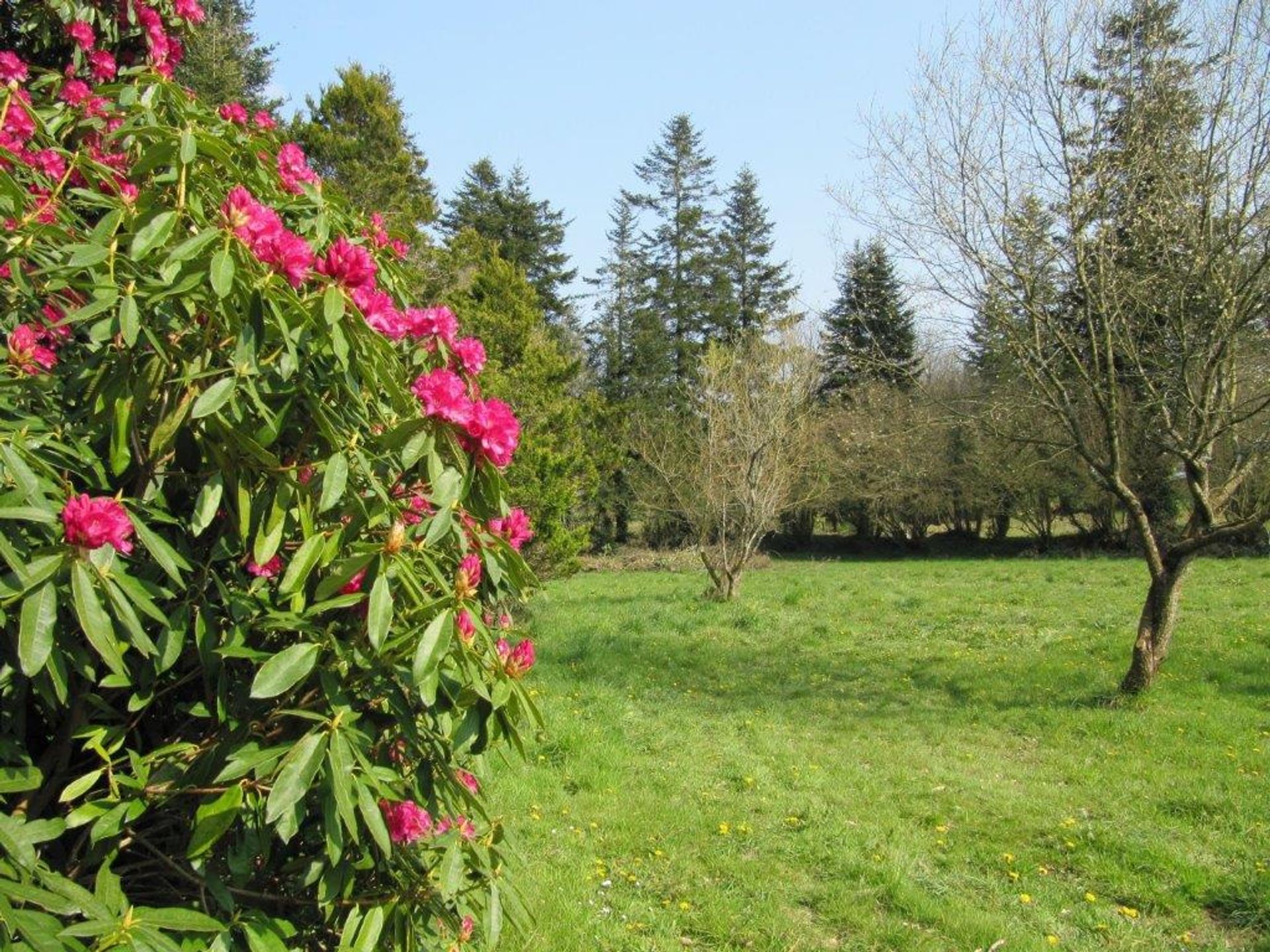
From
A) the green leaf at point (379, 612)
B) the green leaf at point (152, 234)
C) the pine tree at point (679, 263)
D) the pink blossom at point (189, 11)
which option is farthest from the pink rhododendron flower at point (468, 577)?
the pine tree at point (679, 263)

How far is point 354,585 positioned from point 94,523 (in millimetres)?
440

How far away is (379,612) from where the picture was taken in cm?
146

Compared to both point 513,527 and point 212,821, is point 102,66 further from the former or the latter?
point 212,821

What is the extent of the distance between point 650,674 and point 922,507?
21768 mm

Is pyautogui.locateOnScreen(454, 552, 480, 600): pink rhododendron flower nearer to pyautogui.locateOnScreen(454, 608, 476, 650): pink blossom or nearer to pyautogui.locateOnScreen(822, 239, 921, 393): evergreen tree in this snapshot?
pyautogui.locateOnScreen(454, 608, 476, 650): pink blossom

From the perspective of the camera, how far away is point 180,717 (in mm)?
1758

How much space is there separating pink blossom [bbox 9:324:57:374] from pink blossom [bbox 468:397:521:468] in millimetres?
813

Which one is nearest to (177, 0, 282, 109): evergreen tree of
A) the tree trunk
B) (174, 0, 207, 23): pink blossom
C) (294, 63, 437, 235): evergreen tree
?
(294, 63, 437, 235): evergreen tree

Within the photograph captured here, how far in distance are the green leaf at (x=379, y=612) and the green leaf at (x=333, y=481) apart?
0.16 m

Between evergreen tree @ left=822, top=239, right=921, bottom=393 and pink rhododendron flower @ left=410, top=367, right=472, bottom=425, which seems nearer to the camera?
pink rhododendron flower @ left=410, top=367, right=472, bottom=425

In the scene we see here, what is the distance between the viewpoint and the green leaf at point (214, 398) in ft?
4.60

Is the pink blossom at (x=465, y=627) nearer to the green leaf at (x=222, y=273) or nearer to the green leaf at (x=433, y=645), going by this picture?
the green leaf at (x=433, y=645)

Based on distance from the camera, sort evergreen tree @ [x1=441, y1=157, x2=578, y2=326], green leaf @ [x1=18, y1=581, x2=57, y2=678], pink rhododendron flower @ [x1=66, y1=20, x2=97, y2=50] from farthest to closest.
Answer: evergreen tree @ [x1=441, y1=157, x2=578, y2=326]
pink rhododendron flower @ [x1=66, y1=20, x2=97, y2=50]
green leaf @ [x1=18, y1=581, x2=57, y2=678]

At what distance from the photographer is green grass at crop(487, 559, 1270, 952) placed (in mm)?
4070
